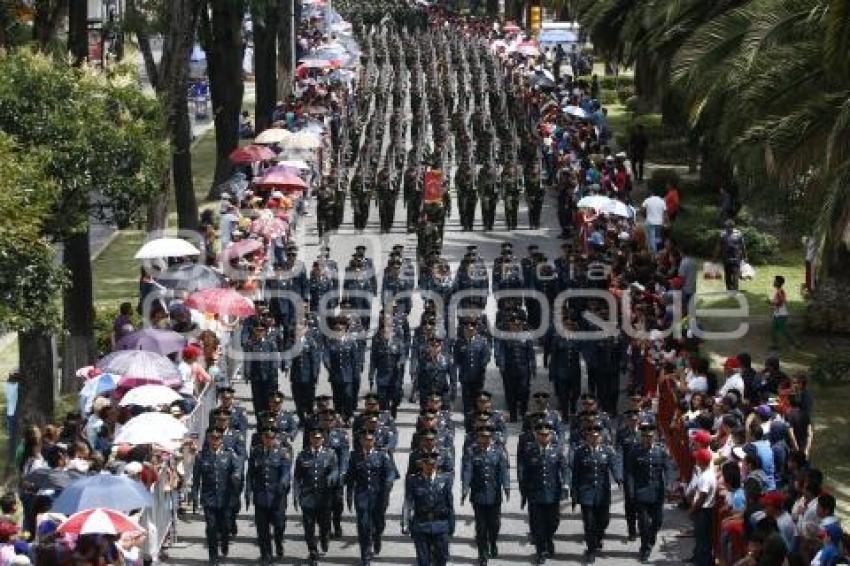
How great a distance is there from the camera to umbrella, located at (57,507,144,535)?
15422 millimetres

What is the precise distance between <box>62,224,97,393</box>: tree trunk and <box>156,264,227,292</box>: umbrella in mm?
1661

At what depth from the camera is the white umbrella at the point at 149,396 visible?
747 inches

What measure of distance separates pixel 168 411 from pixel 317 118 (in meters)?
24.1

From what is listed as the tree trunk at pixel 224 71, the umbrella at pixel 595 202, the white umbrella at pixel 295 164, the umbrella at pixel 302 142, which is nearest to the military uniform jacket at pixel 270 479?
the umbrella at pixel 595 202

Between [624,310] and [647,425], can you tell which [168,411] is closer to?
[647,425]

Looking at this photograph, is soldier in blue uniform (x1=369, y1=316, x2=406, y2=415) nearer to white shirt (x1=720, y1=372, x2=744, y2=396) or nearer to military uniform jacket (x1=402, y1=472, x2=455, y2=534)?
white shirt (x1=720, y1=372, x2=744, y2=396)

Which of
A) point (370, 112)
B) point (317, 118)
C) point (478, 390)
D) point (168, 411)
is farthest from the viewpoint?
point (370, 112)

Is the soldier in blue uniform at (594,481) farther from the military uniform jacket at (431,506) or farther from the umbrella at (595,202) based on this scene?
the umbrella at (595,202)

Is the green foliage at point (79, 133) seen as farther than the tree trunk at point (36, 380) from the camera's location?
No

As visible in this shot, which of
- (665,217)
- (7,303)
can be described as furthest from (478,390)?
(665,217)

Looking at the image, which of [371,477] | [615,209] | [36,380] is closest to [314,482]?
[371,477]

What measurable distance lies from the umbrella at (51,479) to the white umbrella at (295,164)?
17.6 m

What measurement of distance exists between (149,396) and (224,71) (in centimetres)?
2363

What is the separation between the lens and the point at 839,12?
18.1 metres
